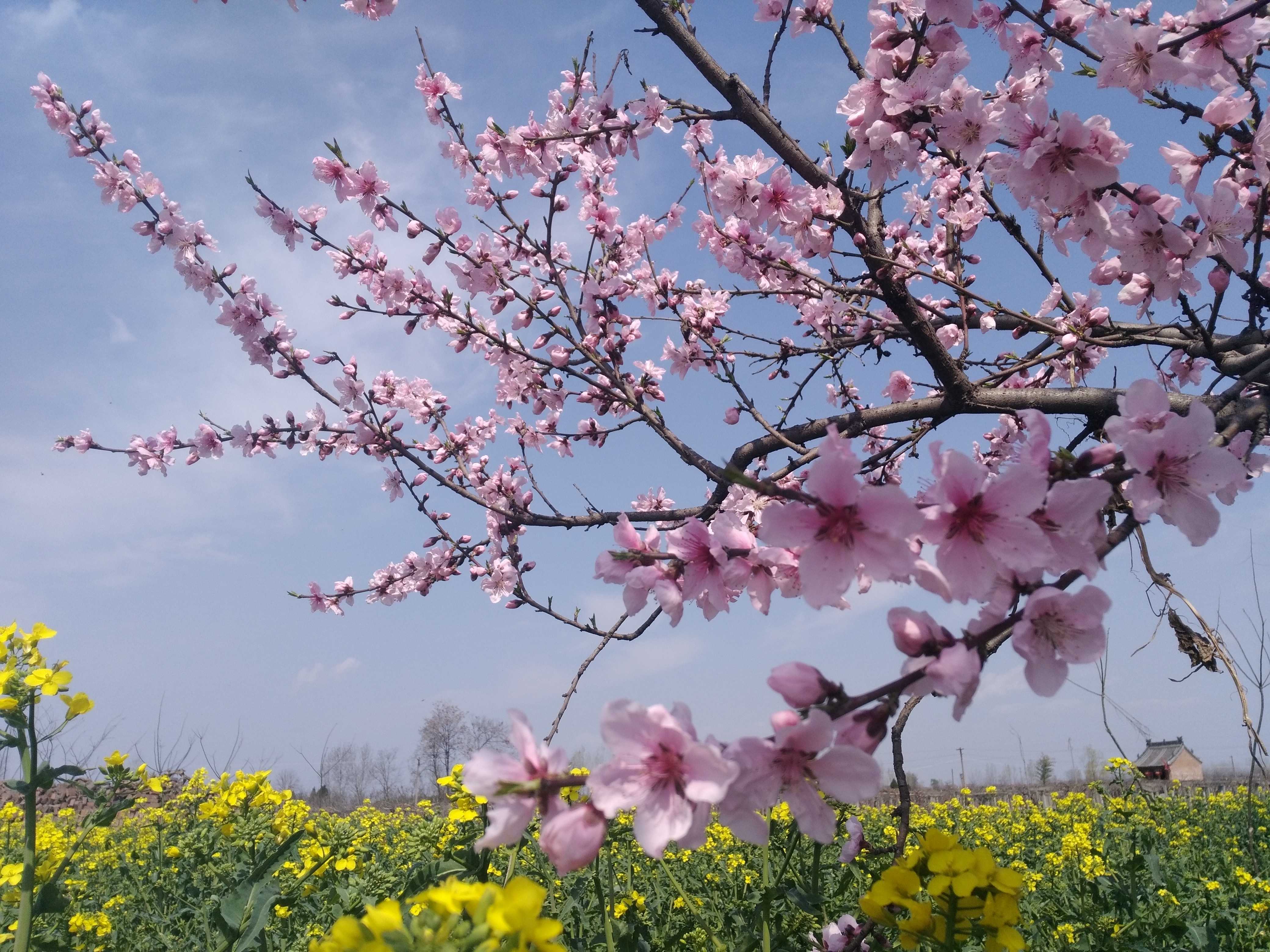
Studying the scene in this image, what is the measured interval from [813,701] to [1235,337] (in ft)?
8.90

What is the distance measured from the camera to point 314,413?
17.0 feet

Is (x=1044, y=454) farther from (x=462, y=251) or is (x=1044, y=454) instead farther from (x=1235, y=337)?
(x=462, y=251)

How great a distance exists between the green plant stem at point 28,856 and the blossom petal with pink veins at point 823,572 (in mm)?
1964

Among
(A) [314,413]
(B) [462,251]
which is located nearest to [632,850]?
(A) [314,413]

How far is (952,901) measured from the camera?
3.87 feet

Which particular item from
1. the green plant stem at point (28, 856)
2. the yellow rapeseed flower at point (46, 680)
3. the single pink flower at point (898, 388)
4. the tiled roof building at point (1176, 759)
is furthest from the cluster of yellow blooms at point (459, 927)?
the tiled roof building at point (1176, 759)

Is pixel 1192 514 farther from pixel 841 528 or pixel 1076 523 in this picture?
pixel 841 528

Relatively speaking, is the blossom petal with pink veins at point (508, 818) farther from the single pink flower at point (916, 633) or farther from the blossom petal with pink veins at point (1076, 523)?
the blossom petal with pink veins at point (1076, 523)

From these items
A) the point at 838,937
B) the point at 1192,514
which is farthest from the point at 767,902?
the point at 1192,514

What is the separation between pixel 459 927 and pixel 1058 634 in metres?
0.98

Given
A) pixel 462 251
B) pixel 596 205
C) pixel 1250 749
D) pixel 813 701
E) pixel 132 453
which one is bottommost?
pixel 1250 749

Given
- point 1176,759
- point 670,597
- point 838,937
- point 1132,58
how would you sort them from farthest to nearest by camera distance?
point 1176,759 → point 1132,58 → point 838,937 → point 670,597

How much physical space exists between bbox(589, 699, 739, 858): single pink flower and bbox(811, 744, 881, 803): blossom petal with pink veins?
0.16m

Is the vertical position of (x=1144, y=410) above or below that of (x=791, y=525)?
above
